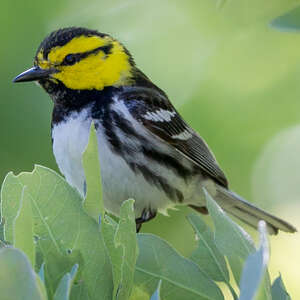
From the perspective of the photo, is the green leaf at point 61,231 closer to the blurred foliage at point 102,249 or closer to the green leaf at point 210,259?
the blurred foliage at point 102,249

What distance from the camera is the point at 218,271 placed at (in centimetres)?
124

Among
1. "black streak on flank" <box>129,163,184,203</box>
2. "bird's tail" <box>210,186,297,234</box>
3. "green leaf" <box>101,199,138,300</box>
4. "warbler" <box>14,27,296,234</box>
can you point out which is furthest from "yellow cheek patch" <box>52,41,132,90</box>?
"green leaf" <box>101,199,138,300</box>

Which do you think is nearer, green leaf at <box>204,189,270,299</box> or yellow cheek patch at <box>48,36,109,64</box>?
green leaf at <box>204,189,270,299</box>

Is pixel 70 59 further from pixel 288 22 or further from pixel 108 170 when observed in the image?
pixel 288 22

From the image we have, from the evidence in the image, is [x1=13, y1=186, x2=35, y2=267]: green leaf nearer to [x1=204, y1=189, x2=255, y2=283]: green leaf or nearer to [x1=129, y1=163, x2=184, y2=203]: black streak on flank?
[x1=204, y1=189, x2=255, y2=283]: green leaf

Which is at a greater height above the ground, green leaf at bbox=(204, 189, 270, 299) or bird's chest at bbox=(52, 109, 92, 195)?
bird's chest at bbox=(52, 109, 92, 195)

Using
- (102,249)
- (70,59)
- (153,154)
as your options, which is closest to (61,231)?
(102,249)

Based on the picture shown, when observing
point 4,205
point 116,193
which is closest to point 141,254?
point 4,205

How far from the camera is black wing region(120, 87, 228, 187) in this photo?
3.00m

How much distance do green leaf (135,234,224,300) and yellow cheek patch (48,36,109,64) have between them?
5.96 feet

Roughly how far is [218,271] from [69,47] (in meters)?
1.91

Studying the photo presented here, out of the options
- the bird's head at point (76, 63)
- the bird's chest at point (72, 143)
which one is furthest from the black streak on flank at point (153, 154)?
the bird's head at point (76, 63)

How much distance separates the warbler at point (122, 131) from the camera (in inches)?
110

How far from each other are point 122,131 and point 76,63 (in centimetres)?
42
